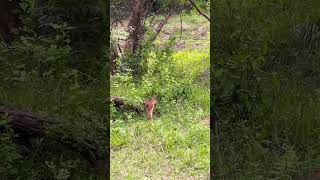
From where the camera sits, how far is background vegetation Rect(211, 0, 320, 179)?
12.3 feet

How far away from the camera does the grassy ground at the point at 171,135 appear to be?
12.9ft

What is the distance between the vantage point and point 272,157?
3695 millimetres

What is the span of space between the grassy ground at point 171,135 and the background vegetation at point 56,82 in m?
0.21

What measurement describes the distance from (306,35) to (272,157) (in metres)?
1.48

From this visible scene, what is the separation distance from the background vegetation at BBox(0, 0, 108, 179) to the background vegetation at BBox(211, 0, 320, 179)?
0.94 meters

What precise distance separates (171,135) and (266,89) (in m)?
0.82

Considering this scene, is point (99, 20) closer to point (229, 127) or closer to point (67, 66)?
point (67, 66)

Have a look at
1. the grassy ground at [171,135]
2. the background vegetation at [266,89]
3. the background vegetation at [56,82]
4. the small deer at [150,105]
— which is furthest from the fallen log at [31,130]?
the background vegetation at [266,89]

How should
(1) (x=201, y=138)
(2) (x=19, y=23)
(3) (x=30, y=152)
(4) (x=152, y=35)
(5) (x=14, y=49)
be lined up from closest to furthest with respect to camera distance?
(3) (x=30, y=152), (1) (x=201, y=138), (5) (x=14, y=49), (2) (x=19, y=23), (4) (x=152, y=35)

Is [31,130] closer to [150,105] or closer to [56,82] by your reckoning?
[56,82]

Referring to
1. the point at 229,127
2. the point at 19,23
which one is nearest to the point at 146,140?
the point at 229,127

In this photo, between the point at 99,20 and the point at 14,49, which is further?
the point at 99,20

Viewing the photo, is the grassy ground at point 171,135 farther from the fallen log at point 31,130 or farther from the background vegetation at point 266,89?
the fallen log at point 31,130

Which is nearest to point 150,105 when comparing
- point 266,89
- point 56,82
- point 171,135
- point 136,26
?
point 171,135
